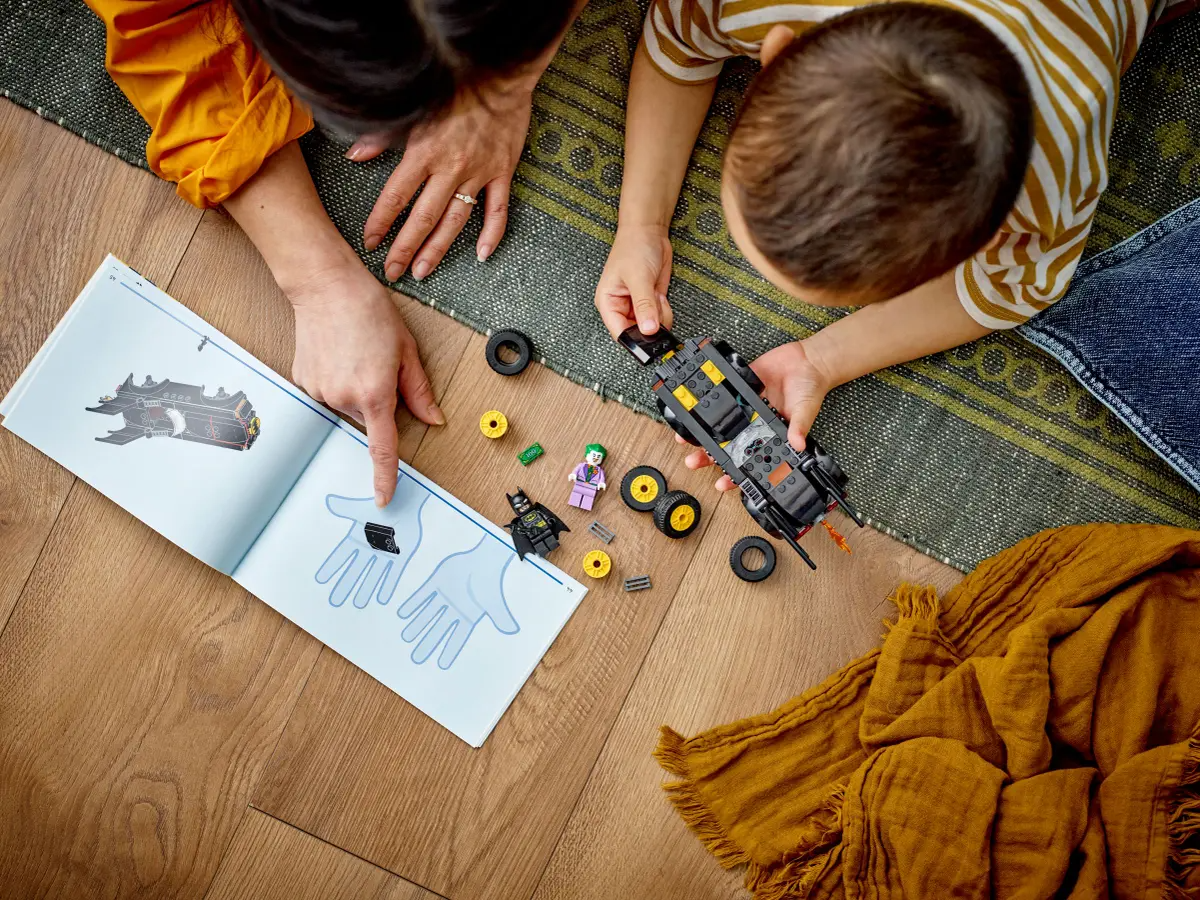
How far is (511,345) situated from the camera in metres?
0.78

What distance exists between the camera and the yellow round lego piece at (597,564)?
30.3 inches

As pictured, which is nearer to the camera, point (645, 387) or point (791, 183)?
point (791, 183)

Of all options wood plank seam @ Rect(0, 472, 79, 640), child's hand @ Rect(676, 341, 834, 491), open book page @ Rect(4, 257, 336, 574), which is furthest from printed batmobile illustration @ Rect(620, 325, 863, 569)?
wood plank seam @ Rect(0, 472, 79, 640)

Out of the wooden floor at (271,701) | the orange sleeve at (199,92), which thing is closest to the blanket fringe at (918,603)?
the wooden floor at (271,701)

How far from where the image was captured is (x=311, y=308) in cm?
75

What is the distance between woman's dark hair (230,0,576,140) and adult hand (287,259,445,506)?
0.27 metres

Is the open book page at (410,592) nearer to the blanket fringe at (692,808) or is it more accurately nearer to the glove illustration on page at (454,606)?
the glove illustration on page at (454,606)

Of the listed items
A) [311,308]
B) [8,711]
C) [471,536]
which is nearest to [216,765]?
[8,711]

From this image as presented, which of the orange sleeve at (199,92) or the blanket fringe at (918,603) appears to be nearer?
the orange sleeve at (199,92)

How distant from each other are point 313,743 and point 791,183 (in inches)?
24.9

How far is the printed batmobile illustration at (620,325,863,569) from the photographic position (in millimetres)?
625

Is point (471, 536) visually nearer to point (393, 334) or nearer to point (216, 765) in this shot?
point (393, 334)

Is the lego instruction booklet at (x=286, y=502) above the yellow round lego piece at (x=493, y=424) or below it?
below

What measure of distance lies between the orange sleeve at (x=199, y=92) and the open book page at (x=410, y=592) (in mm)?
244
